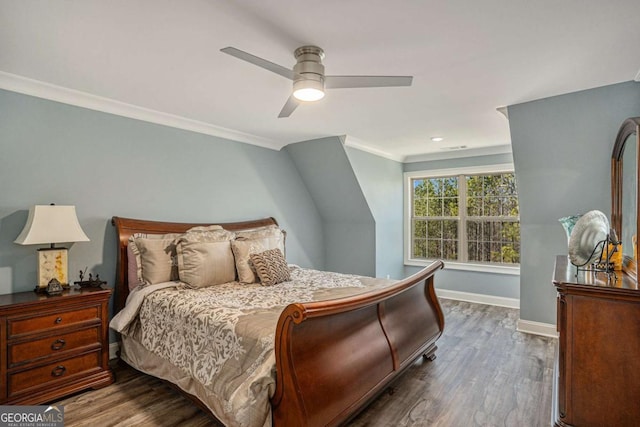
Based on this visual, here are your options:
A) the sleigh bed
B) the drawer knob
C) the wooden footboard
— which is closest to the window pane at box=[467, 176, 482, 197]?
the sleigh bed

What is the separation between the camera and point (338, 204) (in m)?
5.28

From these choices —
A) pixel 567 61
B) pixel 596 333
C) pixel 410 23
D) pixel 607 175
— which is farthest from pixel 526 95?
pixel 596 333

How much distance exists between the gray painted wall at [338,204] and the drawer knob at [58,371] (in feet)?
11.6

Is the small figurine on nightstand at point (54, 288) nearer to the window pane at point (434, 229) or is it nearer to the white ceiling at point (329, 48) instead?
the white ceiling at point (329, 48)

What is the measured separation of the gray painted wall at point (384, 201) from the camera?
16.0ft

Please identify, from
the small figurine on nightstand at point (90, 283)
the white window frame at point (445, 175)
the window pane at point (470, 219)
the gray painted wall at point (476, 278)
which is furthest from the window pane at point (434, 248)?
the small figurine on nightstand at point (90, 283)

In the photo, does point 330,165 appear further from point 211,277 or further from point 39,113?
point 39,113

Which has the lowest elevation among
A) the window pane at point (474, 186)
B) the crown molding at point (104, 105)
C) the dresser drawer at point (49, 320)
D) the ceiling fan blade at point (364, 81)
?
the dresser drawer at point (49, 320)

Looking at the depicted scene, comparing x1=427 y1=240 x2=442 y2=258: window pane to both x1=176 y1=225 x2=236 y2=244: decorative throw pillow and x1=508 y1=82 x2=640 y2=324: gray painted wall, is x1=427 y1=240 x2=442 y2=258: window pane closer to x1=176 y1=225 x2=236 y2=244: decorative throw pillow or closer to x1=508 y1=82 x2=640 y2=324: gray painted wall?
x1=508 y1=82 x2=640 y2=324: gray painted wall

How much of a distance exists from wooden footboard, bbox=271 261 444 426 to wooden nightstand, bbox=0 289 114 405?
1.75m

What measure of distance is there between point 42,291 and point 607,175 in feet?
15.9

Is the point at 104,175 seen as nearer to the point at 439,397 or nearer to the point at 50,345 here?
the point at 50,345

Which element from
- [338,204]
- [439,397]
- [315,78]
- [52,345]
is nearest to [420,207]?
[338,204]

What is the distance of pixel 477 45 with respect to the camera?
2029mm
